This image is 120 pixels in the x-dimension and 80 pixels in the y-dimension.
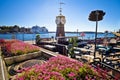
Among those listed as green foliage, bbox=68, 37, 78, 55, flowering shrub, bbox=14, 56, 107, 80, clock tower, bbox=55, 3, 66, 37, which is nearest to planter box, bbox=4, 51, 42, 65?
green foliage, bbox=68, 37, 78, 55

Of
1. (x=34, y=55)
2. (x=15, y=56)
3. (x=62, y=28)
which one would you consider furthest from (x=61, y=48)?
(x=62, y=28)

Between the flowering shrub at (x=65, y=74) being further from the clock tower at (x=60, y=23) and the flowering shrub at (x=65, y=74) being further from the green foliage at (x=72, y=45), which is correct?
the clock tower at (x=60, y=23)

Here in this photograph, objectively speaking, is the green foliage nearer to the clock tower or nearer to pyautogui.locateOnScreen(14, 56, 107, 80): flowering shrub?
pyautogui.locateOnScreen(14, 56, 107, 80): flowering shrub

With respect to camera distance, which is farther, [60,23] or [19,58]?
[60,23]

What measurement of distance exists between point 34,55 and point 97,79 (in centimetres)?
551

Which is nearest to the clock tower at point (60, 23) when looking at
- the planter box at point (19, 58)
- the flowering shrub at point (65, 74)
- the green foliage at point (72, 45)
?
the green foliage at point (72, 45)

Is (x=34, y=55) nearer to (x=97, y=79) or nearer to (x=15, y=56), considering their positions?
(x=15, y=56)

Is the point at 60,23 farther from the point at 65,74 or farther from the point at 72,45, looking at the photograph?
the point at 65,74

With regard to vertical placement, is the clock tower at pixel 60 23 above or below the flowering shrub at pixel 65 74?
above

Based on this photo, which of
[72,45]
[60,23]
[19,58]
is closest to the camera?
[19,58]

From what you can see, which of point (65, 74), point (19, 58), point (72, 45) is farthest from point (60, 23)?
point (65, 74)

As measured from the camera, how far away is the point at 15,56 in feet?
23.8

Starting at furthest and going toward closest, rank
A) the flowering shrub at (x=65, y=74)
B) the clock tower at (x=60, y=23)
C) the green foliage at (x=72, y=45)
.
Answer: the clock tower at (x=60, y=23)
the green foliage at (x=72, y=45)
the flowering shrub at (x=65, y=74)

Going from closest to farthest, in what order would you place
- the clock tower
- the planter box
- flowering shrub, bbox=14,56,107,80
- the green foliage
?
flowering shrub, bbox=14,56,107,80 → the planter box → the green foliage → the clock tower
